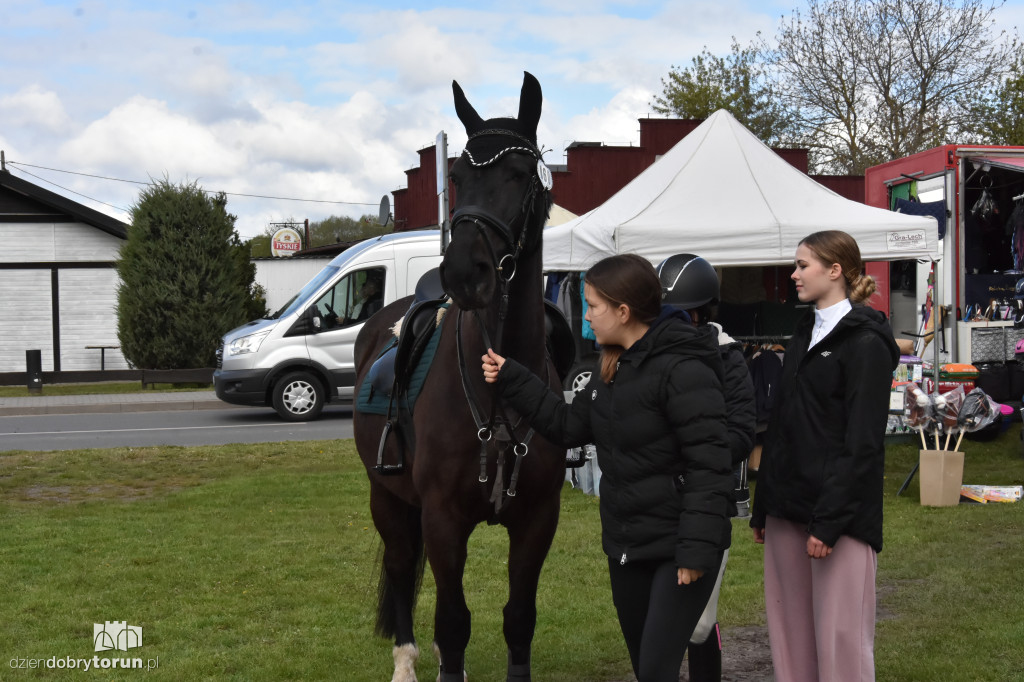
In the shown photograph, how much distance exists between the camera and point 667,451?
2861 mm

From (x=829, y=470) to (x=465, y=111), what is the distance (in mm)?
1874

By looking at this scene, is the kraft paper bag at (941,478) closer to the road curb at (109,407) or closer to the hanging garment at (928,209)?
the hanging garment at (928,209)

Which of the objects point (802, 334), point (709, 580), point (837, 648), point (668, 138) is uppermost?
point (668, 138)

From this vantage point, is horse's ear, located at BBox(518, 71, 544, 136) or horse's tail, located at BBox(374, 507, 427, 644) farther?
horse's tail, located at BBox(374, 507, 427, 644)

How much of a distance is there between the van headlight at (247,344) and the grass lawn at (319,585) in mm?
5329

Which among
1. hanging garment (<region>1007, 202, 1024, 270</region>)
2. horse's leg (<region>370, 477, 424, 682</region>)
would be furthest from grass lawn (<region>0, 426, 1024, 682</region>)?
hanging garment (<region>1007, 202, 1024, 270</region>)

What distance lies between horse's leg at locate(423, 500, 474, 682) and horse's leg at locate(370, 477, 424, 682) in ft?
2.94

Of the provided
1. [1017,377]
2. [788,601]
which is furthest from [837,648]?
[1017,377]

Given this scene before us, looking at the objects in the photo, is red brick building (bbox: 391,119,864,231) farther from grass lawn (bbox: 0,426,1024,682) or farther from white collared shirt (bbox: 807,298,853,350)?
white collared shirt (bbox: 807,298,853,350)

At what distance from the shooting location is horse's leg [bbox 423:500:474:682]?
141 inches

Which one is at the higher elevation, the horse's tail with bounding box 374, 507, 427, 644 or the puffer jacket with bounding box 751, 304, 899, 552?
the puffer jacket with bounding box 751, 304, 899, 552

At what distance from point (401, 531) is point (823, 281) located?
2580mm

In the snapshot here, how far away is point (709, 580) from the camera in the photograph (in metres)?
2.88

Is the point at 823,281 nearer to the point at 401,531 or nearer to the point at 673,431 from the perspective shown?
the point at 673,431
